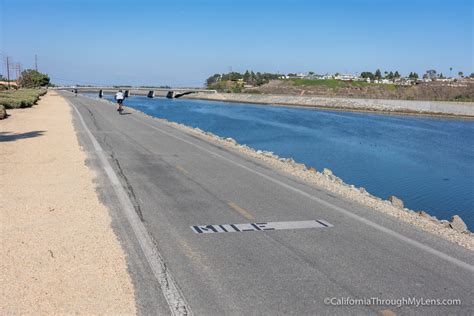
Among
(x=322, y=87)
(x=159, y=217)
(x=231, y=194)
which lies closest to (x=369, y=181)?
(x=231, y=194)

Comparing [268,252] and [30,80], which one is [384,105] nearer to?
[30,80]

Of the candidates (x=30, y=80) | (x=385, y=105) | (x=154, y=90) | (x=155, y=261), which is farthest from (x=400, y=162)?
(x=154, y=90)

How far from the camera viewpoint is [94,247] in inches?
261

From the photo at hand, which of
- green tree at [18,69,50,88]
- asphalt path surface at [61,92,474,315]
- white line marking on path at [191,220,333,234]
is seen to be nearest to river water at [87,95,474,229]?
asphalt path surface at [61,92,474,315]

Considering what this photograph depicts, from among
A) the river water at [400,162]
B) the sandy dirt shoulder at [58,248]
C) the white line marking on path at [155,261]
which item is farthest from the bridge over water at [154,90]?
the white line marking on path at [155,261]

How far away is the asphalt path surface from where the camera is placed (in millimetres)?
5242

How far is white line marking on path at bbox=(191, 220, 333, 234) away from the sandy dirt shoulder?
4.72ft

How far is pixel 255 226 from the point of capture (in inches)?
319

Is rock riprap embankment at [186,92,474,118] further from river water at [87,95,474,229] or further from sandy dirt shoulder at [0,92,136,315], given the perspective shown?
sandy dirt shoulder at [0,92,136,315]

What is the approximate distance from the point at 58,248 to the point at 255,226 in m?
3.08

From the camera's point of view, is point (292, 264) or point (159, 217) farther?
point (159, 217)

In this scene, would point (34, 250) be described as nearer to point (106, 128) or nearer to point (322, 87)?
point (106, 128)

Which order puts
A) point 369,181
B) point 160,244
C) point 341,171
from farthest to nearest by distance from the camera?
point 341,171 < point 369,181 < point 160,244

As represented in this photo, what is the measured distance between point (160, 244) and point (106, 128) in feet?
61.2
